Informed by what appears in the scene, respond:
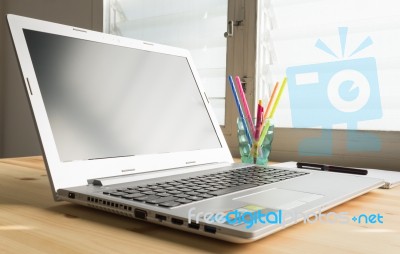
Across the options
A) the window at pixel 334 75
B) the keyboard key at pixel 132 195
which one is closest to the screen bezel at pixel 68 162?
the keyboard key at pixel 132 195

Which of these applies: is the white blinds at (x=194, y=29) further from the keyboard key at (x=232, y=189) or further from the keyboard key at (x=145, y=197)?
the keyboard key at (x=145, y=197)

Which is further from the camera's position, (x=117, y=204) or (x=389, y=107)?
(x=389, y=107)

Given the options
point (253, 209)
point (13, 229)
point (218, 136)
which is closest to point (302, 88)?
point (218, 136)

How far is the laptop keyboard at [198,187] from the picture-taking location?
0.48m

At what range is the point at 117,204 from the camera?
1.56ft

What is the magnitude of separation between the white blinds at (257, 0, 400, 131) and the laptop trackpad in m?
0.60

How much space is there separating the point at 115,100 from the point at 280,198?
0.33 m

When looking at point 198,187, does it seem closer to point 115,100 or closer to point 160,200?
point 160,200

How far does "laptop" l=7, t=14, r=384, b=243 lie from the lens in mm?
454

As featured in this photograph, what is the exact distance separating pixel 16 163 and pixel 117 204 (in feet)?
1.99

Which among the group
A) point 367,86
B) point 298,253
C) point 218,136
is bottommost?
point 298,253

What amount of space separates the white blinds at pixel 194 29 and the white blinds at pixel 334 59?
0.17m

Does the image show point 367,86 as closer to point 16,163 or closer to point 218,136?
point 218,136

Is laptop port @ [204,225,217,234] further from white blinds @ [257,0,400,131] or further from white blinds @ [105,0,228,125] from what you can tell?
white blinds @ [105,0,228,125]
